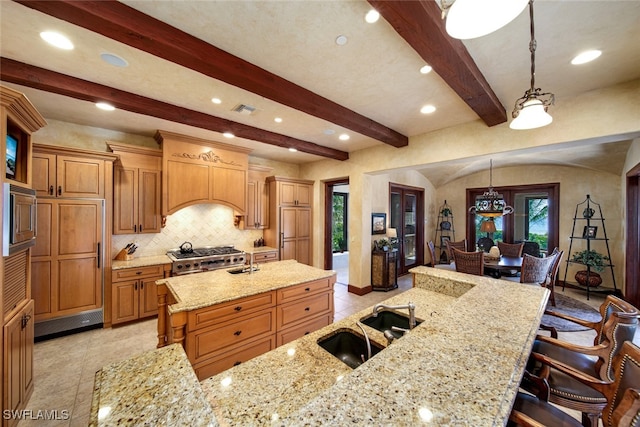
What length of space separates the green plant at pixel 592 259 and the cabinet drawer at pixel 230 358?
6233 millimetres

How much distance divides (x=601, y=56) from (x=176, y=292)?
13.1 feet

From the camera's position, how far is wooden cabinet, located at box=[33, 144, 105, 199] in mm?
2828

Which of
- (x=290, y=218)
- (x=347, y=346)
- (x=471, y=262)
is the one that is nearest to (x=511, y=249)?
(x=471, y=262)

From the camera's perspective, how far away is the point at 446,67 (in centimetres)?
189

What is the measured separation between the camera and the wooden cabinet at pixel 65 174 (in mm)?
2828

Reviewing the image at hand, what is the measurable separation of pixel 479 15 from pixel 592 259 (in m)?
6.40

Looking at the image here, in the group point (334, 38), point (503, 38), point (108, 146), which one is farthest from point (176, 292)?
point (503, 38)

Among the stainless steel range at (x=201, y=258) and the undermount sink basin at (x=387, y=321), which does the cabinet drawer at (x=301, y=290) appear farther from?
the stainless steel range at (x=201, y=258)

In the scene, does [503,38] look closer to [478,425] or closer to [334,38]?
[334,38]

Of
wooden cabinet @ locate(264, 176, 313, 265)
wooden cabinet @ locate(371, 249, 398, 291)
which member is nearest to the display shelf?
wooden cabinet @ locate(371, 249, 398, 291)

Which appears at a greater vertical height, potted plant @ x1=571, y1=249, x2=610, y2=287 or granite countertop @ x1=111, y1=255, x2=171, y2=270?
granite countertop @ x1=111, y1=255, x2=171, y2=270

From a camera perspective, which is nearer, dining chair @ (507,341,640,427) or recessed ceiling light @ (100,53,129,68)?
dining chair @ (507,341,640,427)

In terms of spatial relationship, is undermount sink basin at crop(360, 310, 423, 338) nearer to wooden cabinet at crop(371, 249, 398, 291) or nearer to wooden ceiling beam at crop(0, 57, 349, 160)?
wooden ceiling beam at crop(0, 57, 349, 160)

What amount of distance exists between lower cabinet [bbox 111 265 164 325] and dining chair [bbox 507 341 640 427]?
4.01m
